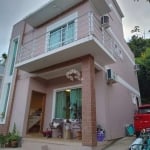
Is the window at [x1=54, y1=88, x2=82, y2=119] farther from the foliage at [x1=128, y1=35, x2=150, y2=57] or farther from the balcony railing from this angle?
the foliage at [x1=128, y1=35, x2=150, y2=57]

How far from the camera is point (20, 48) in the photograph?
1210 cm

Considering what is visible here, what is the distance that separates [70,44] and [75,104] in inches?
143

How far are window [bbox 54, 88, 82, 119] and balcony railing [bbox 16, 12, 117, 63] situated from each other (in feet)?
9.20

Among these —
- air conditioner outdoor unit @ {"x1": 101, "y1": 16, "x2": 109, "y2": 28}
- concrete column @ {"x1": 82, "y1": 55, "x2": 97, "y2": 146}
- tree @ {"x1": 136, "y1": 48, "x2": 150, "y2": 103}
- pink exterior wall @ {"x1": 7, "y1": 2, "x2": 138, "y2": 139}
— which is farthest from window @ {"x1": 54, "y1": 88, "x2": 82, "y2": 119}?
tree @ {"x1": 136, "y1": 48, "x2": 150, "y2": 103}

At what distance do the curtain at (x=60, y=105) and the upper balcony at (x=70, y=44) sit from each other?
2.13 m

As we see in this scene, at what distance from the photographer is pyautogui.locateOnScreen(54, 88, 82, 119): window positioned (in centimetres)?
979

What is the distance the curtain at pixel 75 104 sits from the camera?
9660 millimetres

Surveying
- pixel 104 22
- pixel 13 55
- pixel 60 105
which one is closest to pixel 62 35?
pixel 104 22

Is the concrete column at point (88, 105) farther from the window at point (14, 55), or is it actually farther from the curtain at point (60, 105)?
the window at point (14, 55)

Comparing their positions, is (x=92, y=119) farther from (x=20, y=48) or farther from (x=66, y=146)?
(x=20, y=48)

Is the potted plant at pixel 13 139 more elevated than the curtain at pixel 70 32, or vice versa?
the curtain at pixel 70 32

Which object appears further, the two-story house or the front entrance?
the front entrance

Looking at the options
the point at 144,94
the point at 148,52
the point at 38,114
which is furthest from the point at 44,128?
the point at 148,52

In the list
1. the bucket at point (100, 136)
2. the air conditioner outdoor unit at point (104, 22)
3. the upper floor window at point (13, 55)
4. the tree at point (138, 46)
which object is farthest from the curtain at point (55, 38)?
the tree at point (138, 46)
